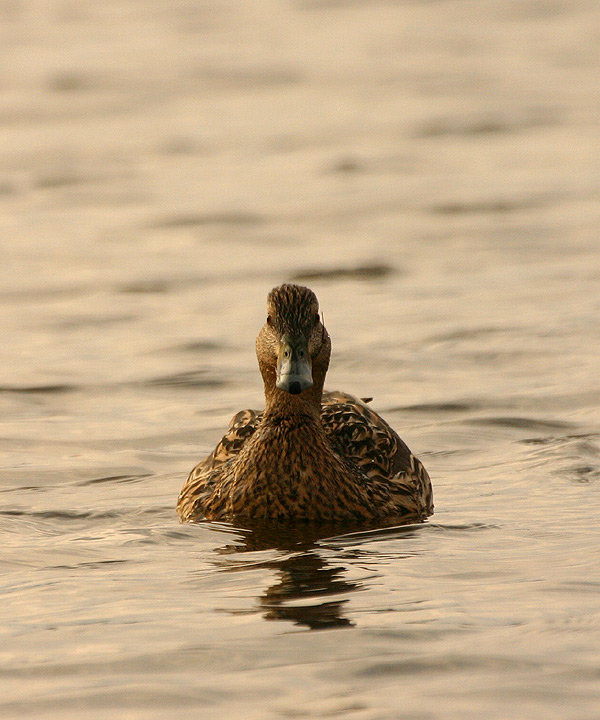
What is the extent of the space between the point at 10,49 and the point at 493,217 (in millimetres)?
13501

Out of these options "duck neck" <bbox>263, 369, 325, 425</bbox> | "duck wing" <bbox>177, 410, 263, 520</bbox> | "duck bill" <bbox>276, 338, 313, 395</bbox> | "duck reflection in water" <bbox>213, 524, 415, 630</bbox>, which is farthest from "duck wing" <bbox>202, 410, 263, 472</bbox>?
"duck bill" <bbox>276, 338, 313, 395</bbox>

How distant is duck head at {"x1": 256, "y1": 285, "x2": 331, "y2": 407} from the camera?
1033cm

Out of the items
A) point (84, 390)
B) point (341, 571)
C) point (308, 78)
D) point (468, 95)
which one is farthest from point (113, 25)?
point (341, 571)

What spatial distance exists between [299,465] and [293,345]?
0.84 meters

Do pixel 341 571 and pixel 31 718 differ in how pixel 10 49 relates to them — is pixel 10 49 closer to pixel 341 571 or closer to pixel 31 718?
pixel 341 571

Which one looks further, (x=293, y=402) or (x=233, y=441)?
(x=233, y=441)

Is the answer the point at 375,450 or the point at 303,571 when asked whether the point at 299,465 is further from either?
the point at 303,571

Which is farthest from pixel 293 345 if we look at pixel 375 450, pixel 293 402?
pixel 375 450

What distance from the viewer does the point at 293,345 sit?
10.6m

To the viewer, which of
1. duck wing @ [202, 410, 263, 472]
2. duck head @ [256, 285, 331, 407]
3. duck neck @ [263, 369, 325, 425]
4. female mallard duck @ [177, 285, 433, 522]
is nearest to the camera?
duck head @ [256, 285, 331, 407]

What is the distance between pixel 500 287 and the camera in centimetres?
1717

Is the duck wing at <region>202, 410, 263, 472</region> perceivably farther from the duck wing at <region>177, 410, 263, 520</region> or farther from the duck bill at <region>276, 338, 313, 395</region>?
the duck bill at <region>276, 338, 313, 395</region>

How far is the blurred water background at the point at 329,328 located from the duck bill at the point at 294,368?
34.8 inches

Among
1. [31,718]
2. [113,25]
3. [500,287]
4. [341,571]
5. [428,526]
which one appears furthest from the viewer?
[113,25]
